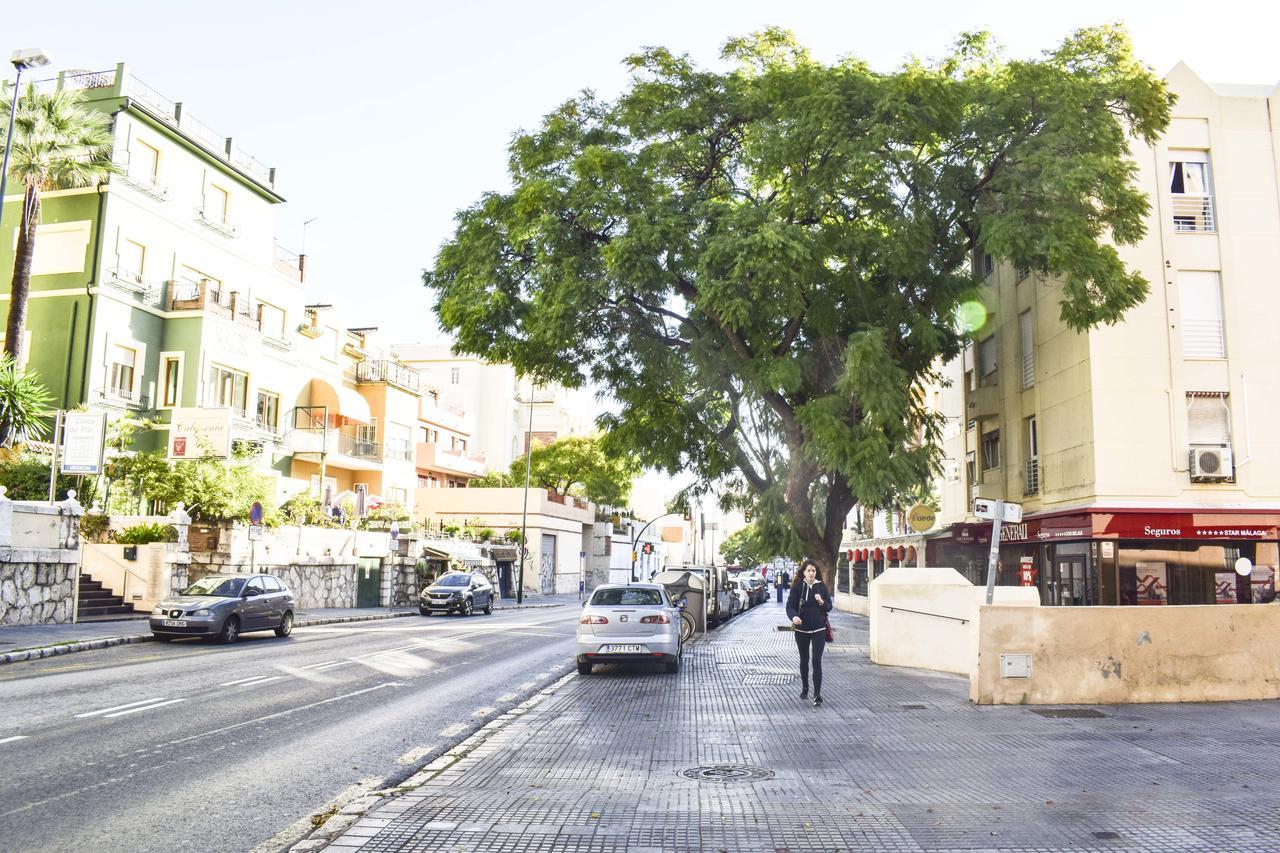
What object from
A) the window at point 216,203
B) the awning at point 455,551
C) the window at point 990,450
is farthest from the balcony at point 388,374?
the window at point 990,450

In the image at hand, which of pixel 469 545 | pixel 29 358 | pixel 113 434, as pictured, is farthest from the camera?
pixel 469 545

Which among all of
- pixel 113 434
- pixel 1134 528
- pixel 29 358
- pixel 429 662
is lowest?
pixel 429 662

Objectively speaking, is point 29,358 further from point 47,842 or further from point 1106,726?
point 1106,726

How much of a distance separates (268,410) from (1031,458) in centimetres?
2952

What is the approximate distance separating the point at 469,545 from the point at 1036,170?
37.1 m

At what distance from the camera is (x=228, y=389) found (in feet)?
122

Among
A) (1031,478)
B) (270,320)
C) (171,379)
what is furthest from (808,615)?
(270,320)

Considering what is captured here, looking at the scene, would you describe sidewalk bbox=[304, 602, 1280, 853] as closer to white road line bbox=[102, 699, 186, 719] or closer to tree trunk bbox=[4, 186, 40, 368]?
white road line bbox=[102, 699, 186, 719]

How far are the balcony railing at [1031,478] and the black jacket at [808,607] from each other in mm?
16175

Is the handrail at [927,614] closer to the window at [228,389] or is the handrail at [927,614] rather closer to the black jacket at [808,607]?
the black jacket at [808,607]

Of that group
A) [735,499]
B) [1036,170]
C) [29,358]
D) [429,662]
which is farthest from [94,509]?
[1036,170]

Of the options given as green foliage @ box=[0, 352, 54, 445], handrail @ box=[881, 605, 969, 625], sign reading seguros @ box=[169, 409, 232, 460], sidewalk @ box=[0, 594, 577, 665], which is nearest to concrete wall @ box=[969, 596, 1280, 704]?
handrail @ box=[881, 605, 969, 625]

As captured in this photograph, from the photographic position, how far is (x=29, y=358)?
107 ft

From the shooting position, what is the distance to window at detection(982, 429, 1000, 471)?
99.1ft
